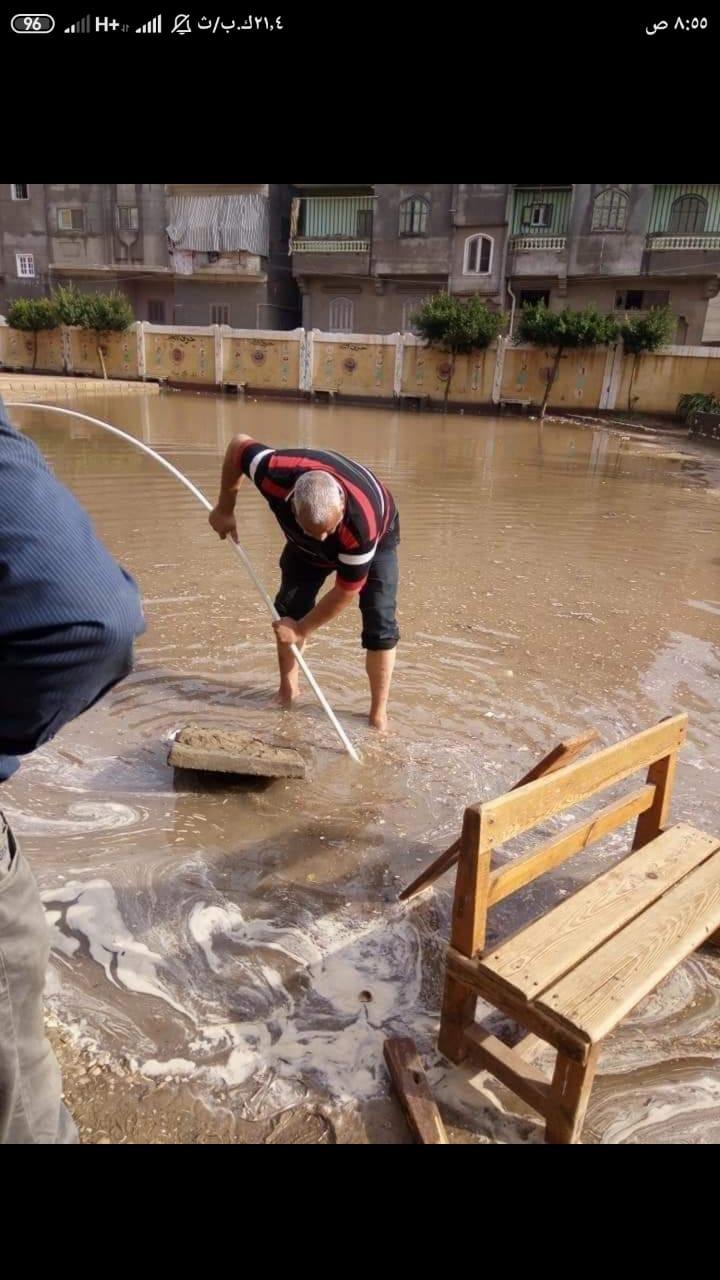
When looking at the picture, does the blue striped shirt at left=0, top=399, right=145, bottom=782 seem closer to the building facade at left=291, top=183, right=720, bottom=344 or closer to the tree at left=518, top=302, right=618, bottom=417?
the tree at left=518, top=302, right=618, bottom=417

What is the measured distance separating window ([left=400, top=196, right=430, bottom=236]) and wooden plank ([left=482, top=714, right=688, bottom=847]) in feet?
102

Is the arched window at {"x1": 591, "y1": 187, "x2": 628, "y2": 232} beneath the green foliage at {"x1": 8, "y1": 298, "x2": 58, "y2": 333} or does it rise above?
above

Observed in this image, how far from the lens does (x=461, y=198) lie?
2858 centimetres

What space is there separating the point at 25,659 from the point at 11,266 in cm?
3982

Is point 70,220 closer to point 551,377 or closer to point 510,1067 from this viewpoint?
point 551,377

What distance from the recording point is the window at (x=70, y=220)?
3319 cm

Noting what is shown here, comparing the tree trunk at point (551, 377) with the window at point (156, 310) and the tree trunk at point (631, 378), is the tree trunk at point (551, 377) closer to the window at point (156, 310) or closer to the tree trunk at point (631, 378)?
the tree trunk at point (631, 378)

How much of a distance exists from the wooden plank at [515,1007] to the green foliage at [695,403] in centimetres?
2272

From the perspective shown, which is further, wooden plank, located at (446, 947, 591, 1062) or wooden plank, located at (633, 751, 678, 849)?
wooden plank, located at (633, 751, 678, 849)

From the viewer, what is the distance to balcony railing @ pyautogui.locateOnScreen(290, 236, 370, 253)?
99.8 feet

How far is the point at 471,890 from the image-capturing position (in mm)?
2084

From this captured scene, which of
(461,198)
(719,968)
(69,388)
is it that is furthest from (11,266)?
(719,968)

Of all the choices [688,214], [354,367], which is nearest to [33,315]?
[354,367]

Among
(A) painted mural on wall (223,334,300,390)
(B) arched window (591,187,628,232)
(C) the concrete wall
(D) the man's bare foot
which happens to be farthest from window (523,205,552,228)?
(D) the man's bare foot
